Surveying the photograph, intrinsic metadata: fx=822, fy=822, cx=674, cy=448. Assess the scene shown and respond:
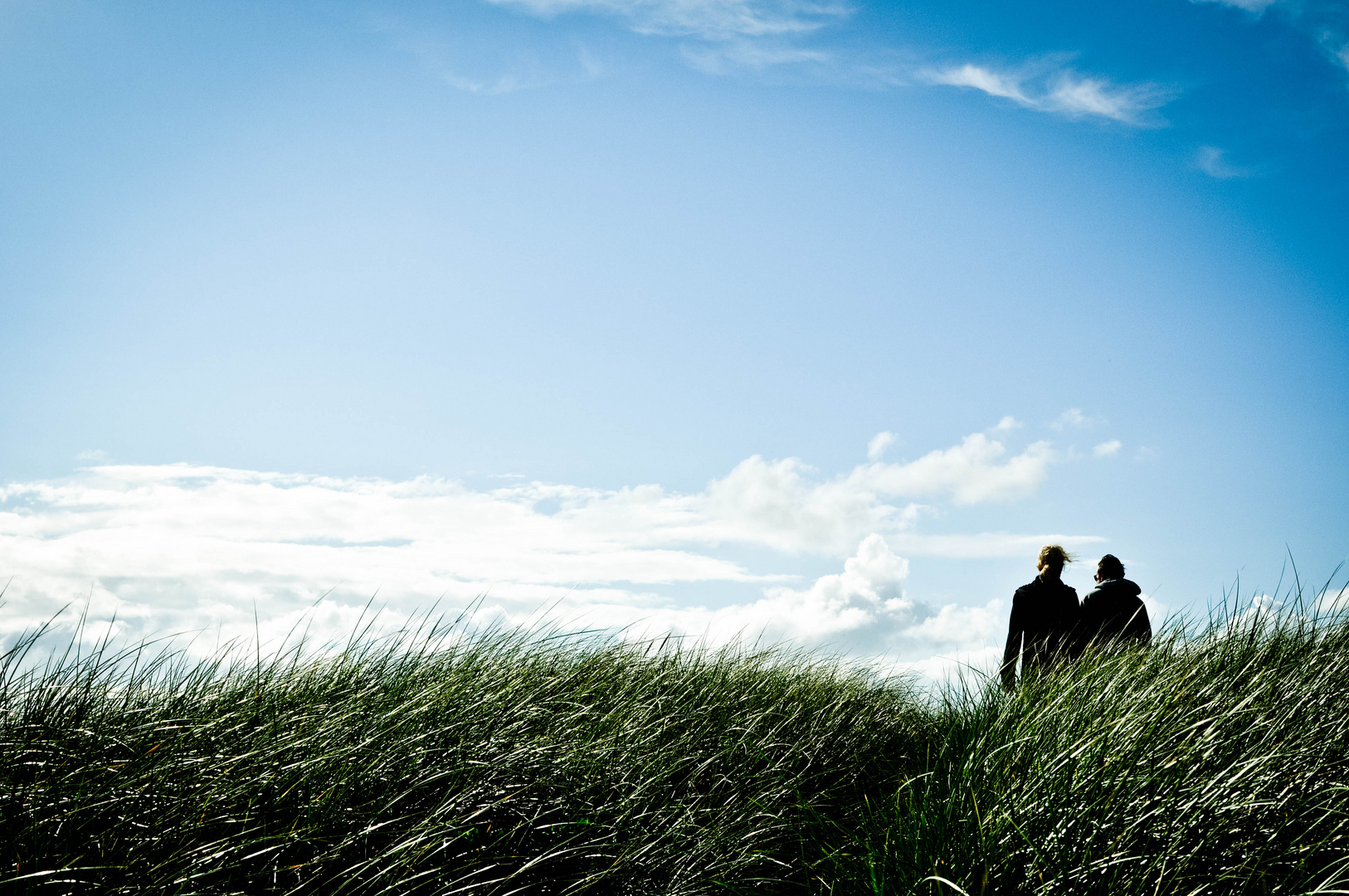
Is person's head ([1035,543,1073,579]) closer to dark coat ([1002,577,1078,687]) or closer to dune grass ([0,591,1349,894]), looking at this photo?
dark coat ([1002,577,1078,687])

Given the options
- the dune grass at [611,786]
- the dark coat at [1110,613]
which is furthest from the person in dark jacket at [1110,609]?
the dune grass at [611,786]

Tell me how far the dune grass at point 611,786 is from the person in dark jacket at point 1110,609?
1193 mm

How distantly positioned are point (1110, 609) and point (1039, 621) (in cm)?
58

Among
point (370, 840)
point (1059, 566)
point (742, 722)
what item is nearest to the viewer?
point (370, 840)

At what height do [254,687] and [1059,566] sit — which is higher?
[1059,566]

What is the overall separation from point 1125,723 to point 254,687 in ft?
13.2

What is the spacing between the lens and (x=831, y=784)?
222 inches

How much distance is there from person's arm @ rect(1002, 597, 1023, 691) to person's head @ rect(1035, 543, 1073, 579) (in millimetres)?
360

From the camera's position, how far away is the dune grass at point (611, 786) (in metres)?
2.65

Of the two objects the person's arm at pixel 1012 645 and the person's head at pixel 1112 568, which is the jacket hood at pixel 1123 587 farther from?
the person's arm at pixel 1012 645

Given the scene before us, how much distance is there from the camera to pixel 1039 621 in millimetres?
6793

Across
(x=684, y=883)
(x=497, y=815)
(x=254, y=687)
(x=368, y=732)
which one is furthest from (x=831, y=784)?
(x=254, y=687)

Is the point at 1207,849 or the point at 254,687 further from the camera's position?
the point at 254,687

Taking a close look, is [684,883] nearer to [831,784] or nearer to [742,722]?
[742,722]
